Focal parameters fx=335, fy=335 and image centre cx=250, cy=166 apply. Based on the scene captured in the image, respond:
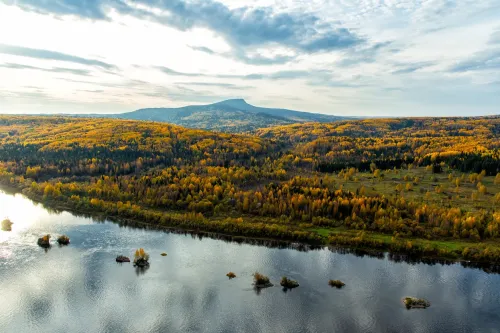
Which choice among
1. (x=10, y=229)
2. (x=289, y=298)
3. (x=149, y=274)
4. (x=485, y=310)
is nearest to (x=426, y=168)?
(x=485, y=310)

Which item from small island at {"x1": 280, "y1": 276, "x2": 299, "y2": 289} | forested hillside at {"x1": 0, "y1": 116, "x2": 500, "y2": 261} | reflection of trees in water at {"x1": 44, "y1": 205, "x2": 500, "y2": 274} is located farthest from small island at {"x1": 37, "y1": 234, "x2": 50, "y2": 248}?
small island at {"x1": 280, "y1": 276, "x2": 299, "y2": 289}

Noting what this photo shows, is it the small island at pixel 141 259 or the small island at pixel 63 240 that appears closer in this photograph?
the small island at pixel 141 259

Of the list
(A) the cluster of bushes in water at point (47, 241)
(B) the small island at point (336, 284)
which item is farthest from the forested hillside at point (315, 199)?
(A) the cluster of bushes in water at point (47, 241)

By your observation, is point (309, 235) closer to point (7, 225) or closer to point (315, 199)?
point (315, 199)

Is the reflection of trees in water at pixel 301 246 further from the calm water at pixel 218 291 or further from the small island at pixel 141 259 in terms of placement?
the small island at pixel 141 259

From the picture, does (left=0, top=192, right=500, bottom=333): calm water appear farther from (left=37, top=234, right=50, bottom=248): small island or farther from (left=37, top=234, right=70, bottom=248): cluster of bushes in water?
(left=37, top=234, right=50, bottom=248): small island
